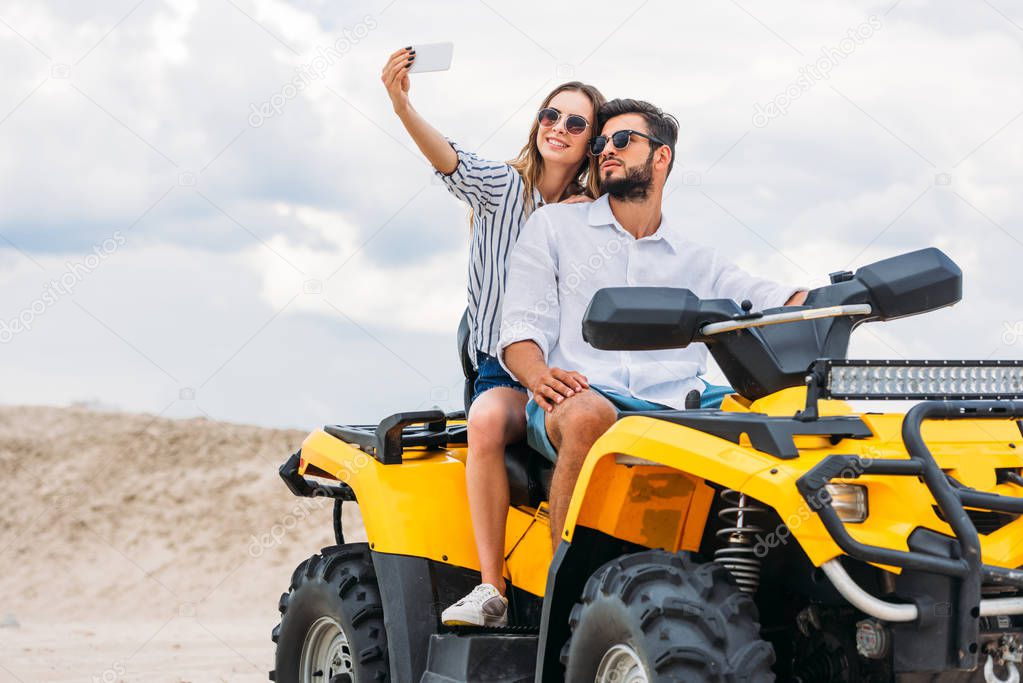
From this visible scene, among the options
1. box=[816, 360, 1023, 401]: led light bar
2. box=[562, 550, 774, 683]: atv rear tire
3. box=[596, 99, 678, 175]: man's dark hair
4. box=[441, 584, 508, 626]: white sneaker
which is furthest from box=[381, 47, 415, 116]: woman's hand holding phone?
box=[816, 360, 1023, 401]: led light bar

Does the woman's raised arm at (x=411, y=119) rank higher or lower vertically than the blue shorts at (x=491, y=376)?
higher

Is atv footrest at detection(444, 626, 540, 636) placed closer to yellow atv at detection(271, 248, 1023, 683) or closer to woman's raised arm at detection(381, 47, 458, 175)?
yellow atv at detection(271, 248, 1023, 683)

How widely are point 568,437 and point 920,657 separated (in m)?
1.34

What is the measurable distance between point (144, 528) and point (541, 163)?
1397 cm

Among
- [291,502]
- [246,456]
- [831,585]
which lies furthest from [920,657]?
[246,456]

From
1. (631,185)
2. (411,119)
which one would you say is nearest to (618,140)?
(631,185)

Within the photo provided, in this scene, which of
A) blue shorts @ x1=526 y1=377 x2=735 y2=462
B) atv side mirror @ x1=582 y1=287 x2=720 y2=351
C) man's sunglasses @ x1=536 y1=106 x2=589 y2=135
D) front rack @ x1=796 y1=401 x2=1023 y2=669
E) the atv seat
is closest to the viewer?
front rack @ x1=796 y1=401 x2=1023 y2=669

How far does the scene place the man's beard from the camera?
Answer: 5164 millimetres

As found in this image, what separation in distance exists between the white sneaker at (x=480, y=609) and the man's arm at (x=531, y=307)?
2.38 ft

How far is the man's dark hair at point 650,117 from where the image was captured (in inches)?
209

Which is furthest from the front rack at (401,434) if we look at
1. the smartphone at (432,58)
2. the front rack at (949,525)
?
the front rack at (949,525)

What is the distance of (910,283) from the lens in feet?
14.5

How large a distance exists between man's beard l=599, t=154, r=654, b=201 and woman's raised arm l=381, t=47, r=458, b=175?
2.86 feet

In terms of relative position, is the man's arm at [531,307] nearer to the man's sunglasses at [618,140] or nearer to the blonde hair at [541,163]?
the man's sunglasses at [618,140]
